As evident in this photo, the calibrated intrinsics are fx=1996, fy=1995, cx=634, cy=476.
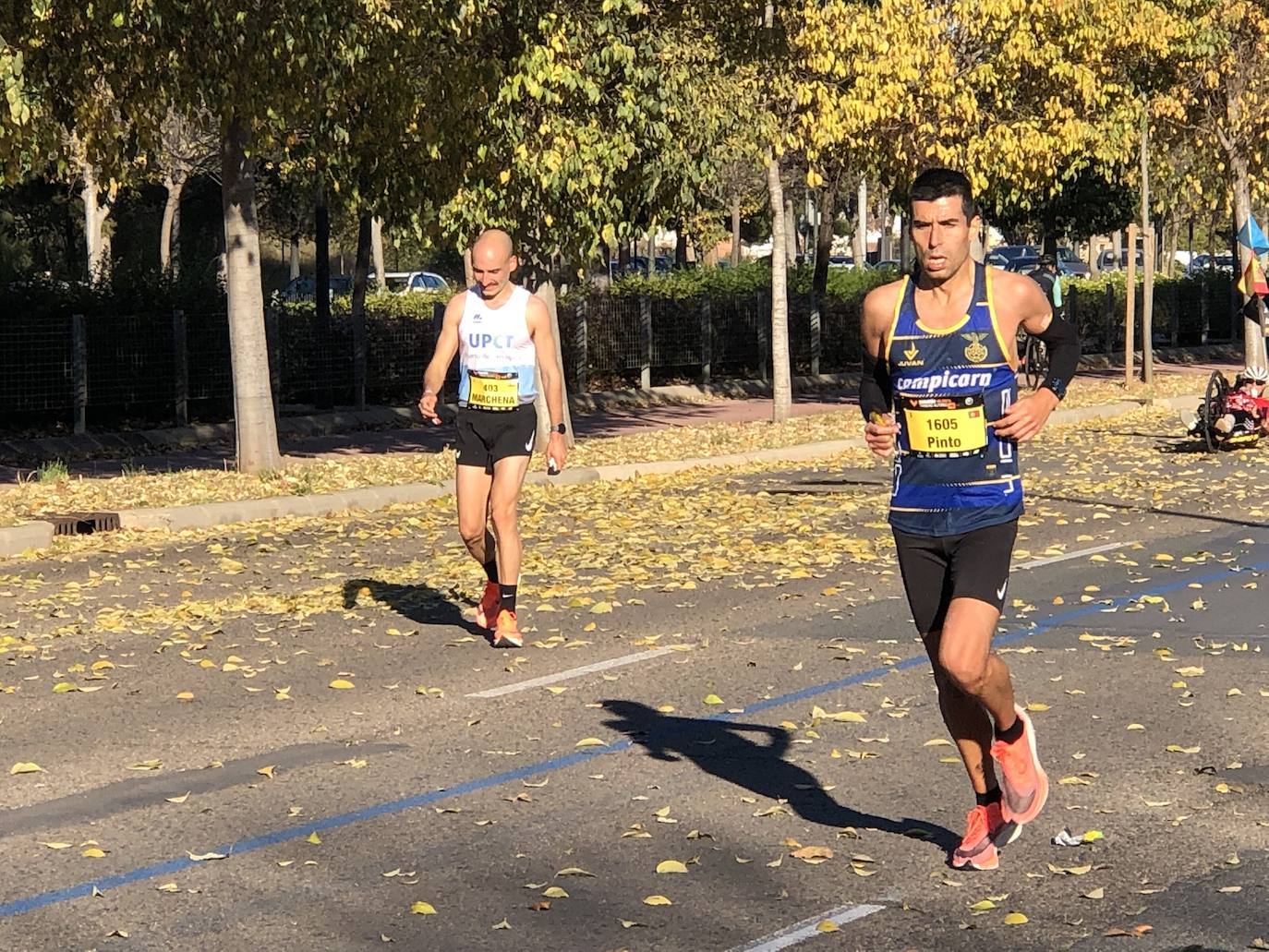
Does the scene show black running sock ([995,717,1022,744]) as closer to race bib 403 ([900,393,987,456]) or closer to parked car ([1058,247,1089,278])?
race bib 403 ([900,393,987,456])

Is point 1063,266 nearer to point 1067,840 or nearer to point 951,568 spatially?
point 1067,840

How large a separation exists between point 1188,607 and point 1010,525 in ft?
17.8

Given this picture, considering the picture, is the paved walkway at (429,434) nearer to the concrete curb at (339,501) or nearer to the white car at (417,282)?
the concrete curb at (339,501)

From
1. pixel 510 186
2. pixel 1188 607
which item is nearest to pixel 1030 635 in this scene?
pixel 1188 607

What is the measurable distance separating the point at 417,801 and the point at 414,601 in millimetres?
4762

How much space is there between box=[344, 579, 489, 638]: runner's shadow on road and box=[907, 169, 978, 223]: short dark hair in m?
5.16

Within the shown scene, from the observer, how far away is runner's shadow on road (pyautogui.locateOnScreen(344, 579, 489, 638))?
11.0 meters

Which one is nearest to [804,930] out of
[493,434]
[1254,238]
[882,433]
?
[882,433]

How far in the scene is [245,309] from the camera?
18.2 m

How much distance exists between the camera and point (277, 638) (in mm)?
10539

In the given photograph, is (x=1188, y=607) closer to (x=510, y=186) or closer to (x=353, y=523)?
(x=353, y=523)

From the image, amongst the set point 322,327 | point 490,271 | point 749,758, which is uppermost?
point 490,271

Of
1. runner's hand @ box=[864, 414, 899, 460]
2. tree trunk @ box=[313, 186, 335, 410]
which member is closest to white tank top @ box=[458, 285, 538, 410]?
runner's hand @ box=[864, 414, 899, 460]

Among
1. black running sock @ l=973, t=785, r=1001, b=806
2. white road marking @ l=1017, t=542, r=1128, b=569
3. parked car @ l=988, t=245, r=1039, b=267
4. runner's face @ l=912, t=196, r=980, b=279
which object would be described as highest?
parked car @ l=988, t=245, r=1039, b=267
